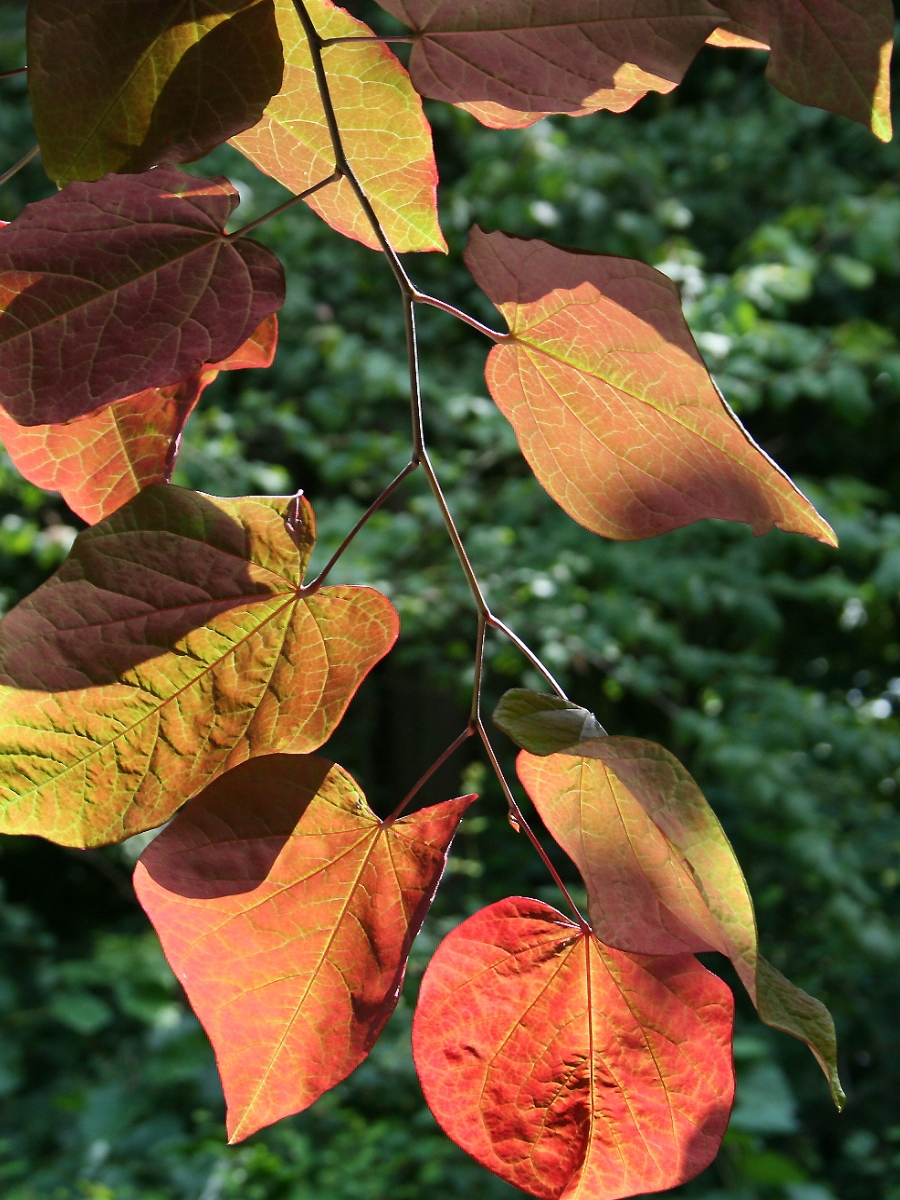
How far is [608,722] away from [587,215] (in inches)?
54.1

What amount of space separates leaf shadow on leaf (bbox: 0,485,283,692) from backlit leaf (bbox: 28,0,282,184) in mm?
92

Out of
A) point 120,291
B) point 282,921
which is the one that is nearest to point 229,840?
point 282,921

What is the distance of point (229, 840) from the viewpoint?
0.80 ft

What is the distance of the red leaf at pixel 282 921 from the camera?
237mm

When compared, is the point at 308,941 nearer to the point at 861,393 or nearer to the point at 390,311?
the point at 861,393

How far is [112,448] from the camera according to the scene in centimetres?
30

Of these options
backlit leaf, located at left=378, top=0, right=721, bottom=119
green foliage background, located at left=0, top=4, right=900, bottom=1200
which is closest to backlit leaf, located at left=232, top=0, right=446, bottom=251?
backlit leaf, located at left=378, top=0, right=721, bottom=119

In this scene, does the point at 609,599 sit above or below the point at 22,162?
below

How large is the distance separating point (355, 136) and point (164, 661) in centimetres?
16

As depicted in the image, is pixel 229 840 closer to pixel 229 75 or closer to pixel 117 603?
pixel 117 603

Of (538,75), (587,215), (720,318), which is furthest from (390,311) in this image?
(538,75)

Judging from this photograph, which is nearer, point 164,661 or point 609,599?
point 164,661

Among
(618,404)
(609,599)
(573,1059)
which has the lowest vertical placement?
(609,599)

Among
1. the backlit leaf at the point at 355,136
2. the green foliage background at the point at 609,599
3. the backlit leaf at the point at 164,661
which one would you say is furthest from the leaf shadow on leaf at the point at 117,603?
the green foliage background at the point at 609,599
